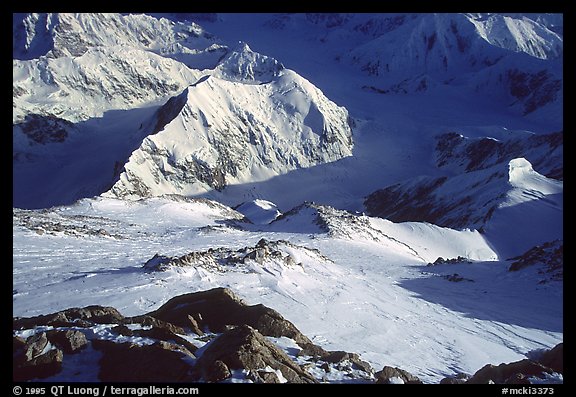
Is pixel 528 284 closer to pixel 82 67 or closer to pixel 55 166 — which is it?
pixel 55 166

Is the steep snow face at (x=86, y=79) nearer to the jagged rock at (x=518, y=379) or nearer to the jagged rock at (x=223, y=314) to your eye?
the jagged rock at (x=223, y=314)

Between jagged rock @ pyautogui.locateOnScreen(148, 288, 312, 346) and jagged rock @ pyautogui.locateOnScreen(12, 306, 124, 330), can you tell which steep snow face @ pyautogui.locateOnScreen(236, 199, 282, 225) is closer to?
jagged rock @ pyautogui.locateOnScreen(148, 288, 312, 346)

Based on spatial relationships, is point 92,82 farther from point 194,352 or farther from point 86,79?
point 194,352

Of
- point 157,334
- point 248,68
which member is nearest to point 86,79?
point 248,68

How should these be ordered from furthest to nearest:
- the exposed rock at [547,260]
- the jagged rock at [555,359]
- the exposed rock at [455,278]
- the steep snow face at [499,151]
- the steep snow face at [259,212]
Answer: the steep snow face at [499,151] < the steep snow face at [259,212] < the exposed rock at [455,278] < the exposed rock at [547,260] < the jagged rock at [555,359]

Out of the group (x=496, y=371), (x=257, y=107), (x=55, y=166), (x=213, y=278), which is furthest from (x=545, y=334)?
(x=55, y=166)

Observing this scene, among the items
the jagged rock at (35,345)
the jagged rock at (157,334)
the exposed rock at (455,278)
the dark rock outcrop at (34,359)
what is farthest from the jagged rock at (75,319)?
the exposed rock at (455,278)
